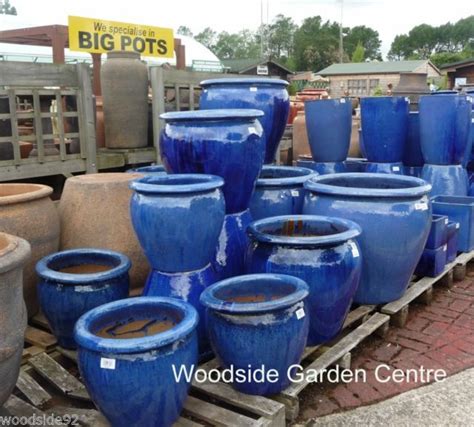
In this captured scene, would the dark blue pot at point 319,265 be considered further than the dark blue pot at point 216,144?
No

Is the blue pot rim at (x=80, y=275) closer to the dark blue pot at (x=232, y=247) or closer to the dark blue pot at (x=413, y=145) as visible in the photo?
the dark blue pot at (x=232, y=247)

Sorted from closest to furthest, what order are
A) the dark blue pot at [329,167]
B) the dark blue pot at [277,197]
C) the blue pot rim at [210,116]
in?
the blue pot rim at [210,116] → the dark blue pot at [277,197] → the dark blue pot at [329,167]

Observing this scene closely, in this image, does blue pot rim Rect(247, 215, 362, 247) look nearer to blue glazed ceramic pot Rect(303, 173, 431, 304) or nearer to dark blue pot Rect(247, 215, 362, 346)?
dark blue pot Rect(247, 215, 362, 346)

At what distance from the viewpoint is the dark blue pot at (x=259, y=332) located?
207 centimetres

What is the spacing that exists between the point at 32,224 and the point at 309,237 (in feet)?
4.69

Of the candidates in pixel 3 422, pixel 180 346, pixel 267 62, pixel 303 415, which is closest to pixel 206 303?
pixel 180 346

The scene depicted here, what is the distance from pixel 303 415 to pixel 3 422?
47.8 inches

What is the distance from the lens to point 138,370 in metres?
1.80

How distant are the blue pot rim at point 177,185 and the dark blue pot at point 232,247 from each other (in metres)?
0.37

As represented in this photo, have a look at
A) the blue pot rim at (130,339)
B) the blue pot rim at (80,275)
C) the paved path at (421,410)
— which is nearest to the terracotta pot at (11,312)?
the blue pot rim at (130,339)

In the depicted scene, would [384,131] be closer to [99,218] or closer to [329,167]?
[329,167]

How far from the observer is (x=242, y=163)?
261cm

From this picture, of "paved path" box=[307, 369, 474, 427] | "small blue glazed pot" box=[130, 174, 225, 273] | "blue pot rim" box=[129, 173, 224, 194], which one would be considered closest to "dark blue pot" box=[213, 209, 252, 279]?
"small blue glazed pot" box=[130, 174, 225, 273]

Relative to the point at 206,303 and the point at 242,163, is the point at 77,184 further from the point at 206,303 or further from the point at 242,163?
the point at 206,303
